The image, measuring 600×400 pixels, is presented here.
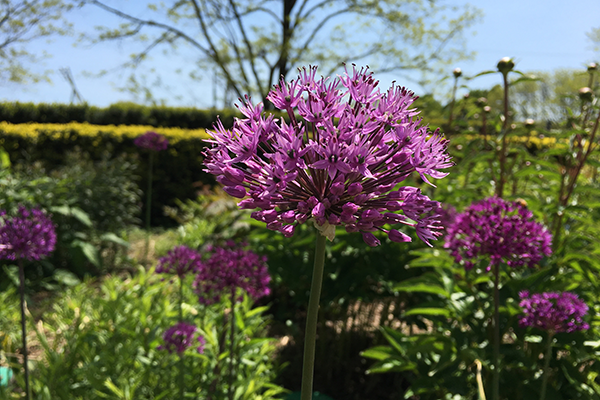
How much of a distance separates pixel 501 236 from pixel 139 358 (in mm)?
2093

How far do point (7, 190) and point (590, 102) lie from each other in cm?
593

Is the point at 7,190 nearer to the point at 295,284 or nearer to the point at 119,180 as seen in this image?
the point at 119,180

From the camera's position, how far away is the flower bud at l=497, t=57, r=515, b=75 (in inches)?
91.2

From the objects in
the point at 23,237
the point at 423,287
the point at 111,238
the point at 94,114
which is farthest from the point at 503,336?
the point at 94,114

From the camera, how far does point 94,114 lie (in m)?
15.9

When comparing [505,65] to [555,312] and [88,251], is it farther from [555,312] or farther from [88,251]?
[88,251]

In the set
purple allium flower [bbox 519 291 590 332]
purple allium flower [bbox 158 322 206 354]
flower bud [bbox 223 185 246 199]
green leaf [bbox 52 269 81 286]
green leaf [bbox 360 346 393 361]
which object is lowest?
green leaf [bbox 52 269 81 286]

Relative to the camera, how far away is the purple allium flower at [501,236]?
5.41ft

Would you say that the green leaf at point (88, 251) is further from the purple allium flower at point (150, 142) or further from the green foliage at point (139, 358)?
the green foliage at point (139, 358)

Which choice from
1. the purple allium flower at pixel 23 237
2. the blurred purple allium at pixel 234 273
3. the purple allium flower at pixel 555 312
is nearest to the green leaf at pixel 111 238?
the purple allium flower at pixel 23 237

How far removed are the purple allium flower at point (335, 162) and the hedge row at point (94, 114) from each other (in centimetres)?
1396

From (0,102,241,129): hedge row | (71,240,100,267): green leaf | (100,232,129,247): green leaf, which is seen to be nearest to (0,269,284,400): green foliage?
(71,240,100,267): green leaf

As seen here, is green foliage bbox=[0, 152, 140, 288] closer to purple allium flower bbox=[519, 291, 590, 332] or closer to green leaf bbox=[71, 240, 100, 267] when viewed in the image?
green leaf bbox=[71, 240, 100, 267]

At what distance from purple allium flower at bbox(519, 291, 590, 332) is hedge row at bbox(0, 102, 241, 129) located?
13.6m
